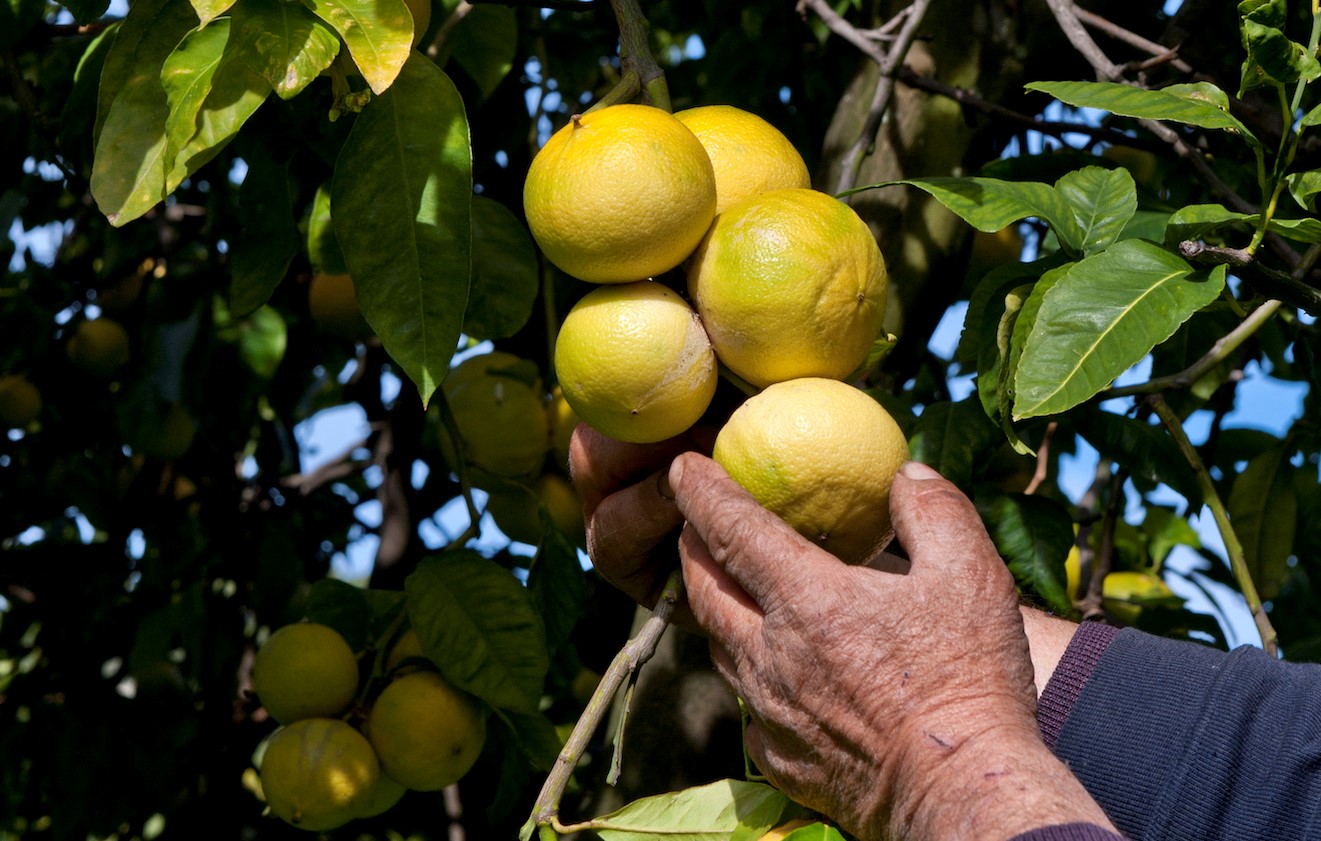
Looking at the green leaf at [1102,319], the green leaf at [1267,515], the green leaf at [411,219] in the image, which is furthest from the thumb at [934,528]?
the green leaf at [1267,515]

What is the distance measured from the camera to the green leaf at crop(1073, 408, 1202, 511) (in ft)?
5.38

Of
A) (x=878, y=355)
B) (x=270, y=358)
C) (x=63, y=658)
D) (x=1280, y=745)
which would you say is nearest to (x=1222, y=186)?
(x=878, y=355)

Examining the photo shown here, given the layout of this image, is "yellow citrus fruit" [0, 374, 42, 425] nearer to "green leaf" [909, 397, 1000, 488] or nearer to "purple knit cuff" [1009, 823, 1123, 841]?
"green leaf" [909, 397, 1000, 488]

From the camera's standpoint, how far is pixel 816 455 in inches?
40.0

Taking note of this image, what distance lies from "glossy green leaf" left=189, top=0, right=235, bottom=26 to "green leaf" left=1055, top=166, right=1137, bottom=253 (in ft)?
3.01

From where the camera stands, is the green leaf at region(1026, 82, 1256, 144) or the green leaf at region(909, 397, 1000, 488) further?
the green leaf at region(909, 397, 1000, 488)

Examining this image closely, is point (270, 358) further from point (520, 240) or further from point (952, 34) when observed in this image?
point (952, 34)

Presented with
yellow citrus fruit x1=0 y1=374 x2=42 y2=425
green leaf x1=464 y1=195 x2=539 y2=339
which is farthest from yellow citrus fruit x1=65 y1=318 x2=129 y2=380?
green leaf x1=464 y1=195 x2=539 y2=339

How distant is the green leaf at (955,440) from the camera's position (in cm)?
150

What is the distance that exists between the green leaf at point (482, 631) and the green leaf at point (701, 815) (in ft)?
1.52

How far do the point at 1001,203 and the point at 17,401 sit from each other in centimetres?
269

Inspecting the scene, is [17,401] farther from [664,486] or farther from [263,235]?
[664,486]

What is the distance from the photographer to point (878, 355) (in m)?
1.29

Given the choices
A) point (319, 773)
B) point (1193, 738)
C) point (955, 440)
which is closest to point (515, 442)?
point (319, 773)
